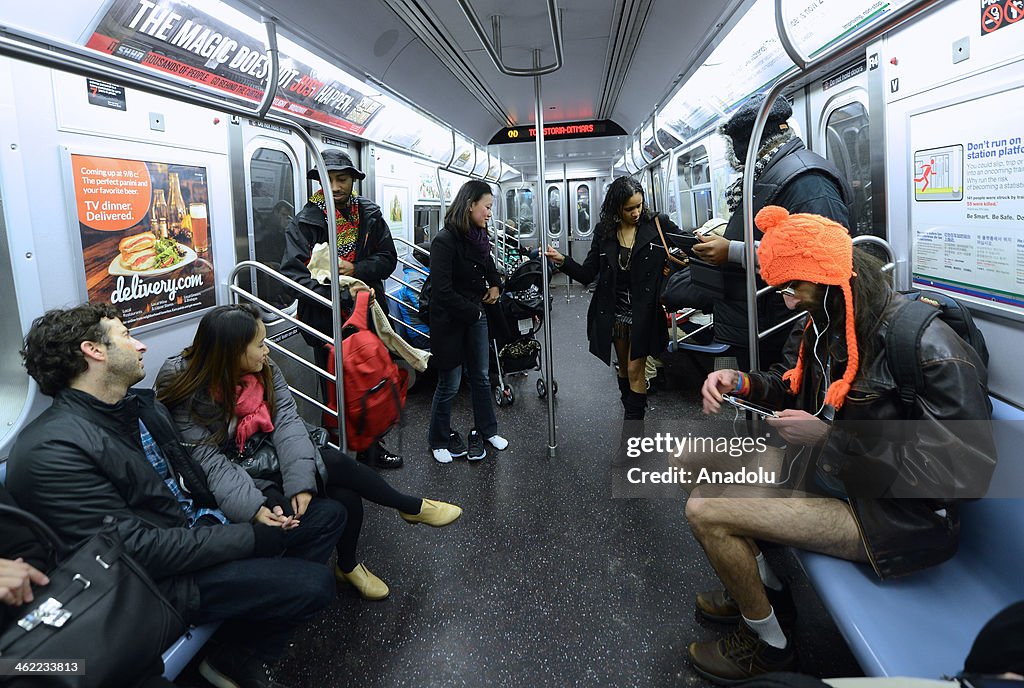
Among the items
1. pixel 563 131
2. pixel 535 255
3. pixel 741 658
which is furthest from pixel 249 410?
pixel 563 131

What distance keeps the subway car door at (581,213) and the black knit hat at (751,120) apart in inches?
538

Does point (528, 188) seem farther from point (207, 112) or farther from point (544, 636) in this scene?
point (544, 636)

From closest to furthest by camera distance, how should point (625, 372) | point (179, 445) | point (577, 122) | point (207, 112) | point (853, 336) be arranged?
point (853, 336)
point (179, 445)
point (207, 112)
point (625, 372)
point (577, 122)

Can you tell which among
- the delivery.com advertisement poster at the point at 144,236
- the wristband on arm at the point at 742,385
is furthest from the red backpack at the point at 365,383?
the wristband on arm at the point at 742,385

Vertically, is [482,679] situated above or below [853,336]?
below

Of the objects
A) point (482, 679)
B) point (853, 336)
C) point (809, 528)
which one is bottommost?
point (482, 679)

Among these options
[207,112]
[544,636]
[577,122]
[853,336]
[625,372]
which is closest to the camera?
[853,336]

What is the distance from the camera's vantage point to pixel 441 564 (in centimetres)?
303

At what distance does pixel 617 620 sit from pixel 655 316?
201 centimetres

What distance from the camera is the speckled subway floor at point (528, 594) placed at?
2285 millimetres

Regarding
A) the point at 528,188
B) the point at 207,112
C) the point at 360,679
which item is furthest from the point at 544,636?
the point at 528,188

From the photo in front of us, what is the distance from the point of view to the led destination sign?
875 cm

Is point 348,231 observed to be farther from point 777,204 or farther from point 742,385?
point 742,385

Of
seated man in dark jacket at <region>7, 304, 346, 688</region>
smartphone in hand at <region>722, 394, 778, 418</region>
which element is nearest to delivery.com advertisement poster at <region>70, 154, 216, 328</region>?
seated man in dark jacket at <region>7, 304, 346, 688</region>
